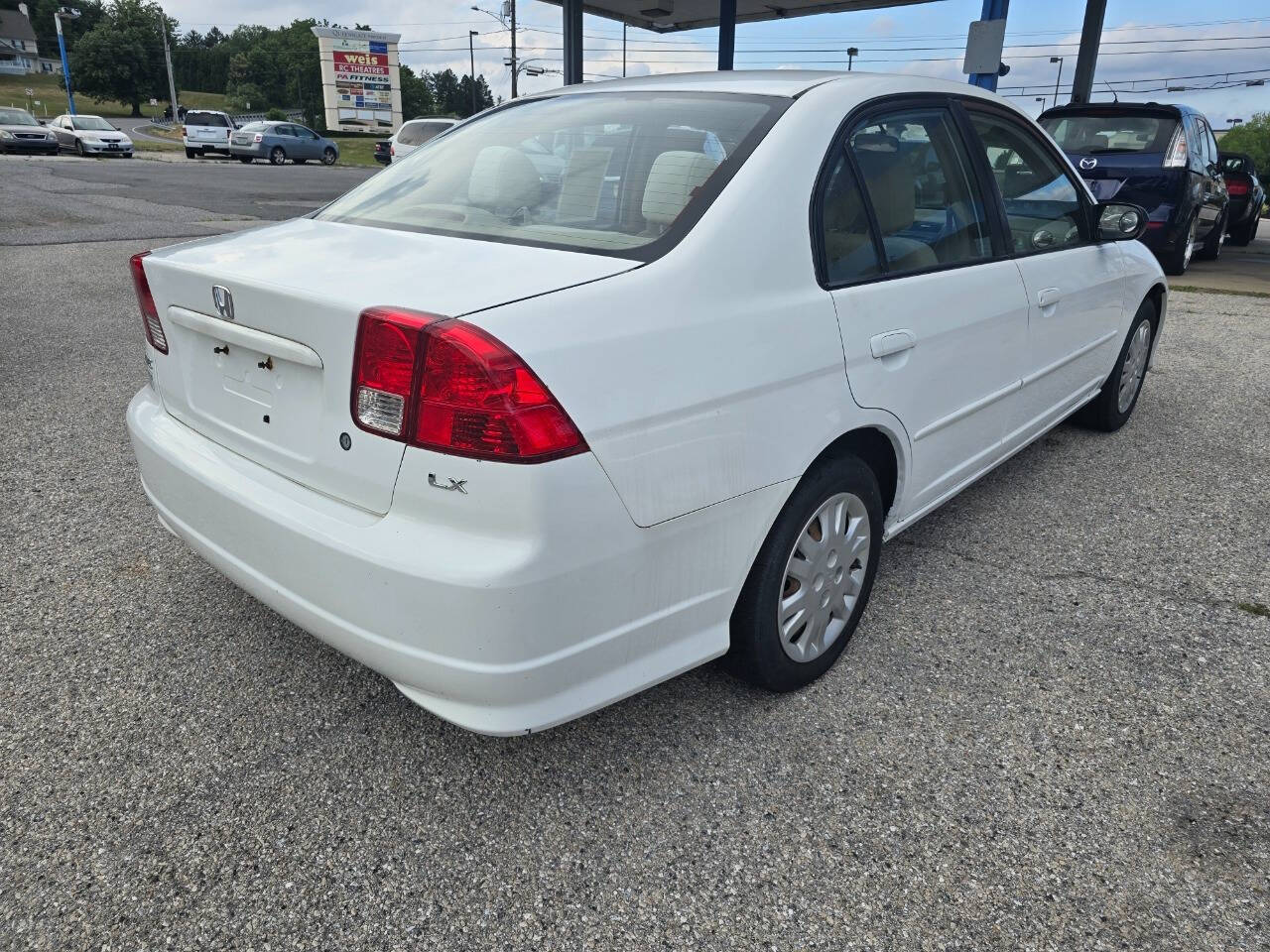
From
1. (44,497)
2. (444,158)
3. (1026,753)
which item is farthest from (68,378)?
(1026,753)

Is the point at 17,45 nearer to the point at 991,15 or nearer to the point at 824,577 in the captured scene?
the point at 991,15

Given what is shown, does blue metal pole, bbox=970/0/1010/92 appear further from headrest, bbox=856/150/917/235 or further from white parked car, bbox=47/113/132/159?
white parked car, bbox=47/113/132/159

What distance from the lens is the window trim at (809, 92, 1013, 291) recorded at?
229 cm

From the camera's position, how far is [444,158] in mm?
2834

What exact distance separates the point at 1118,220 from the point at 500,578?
3.40 metres

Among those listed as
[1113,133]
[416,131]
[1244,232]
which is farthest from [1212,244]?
[416,131]

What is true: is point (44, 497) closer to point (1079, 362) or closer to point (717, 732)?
point (717, 732)

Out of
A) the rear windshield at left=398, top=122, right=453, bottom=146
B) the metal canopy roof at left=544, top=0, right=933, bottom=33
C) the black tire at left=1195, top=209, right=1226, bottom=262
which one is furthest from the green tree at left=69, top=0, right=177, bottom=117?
the black tire at left=1195, top=209, right=1226, bottom=262

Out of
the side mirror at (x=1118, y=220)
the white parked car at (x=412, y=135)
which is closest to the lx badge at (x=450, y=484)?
the side mirror at (x=1118, y=220)

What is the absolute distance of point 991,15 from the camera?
11375 millimetres

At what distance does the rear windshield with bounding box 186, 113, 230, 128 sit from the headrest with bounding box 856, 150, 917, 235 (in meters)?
38.3

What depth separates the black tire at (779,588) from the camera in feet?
7.41

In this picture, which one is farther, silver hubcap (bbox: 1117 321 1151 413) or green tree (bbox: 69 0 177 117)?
green tree (bbox: 69 0 177 117)

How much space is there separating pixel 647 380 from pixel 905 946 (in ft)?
3.97
